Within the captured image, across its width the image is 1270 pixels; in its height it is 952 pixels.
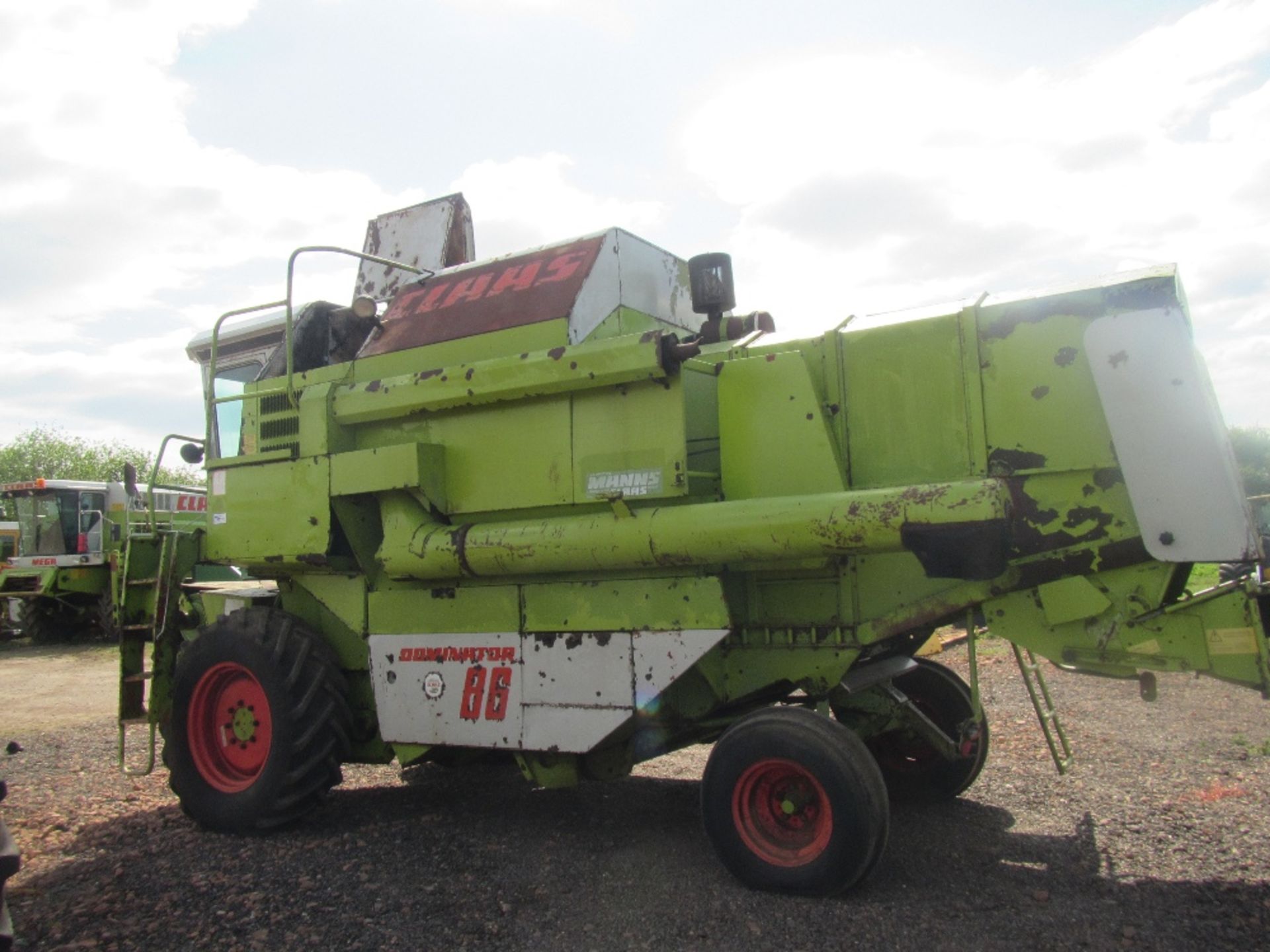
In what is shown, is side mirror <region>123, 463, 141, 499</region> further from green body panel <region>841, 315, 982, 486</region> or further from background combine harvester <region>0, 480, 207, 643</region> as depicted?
background combine harvester <region>0, 480, 207, 643</region>

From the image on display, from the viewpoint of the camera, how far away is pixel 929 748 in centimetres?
566

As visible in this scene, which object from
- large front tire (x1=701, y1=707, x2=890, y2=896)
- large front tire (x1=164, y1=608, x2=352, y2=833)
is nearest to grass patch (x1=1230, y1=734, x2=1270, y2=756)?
large front tire (x1=701, y1=707, x2=890, y2=896)

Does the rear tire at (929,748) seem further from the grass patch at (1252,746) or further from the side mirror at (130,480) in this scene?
the side mirror at (130,480)

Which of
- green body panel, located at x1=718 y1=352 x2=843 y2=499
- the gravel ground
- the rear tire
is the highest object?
green body panel, located at x1=718 y1=352 x2=843 y2=499

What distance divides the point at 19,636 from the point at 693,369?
62.4ft

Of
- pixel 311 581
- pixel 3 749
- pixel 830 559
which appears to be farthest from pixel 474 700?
pixel 3 749

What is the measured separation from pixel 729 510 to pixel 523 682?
151 cm

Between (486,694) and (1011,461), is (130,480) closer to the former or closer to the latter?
(486,694)

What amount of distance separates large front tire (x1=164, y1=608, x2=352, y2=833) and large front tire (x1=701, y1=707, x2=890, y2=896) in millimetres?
2350

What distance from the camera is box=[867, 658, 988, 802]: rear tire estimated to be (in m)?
5.50

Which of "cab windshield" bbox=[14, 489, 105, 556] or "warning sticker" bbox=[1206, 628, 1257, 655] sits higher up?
"cab windshield" bbox=[14, 489, 105, 556]

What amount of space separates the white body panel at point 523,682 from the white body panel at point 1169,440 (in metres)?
1.90

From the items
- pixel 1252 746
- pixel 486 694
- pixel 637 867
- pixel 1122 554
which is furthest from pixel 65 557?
pixel 1122 554

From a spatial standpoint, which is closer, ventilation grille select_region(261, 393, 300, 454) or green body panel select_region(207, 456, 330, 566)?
green body panel select_region(207, 456, 330, 566)
